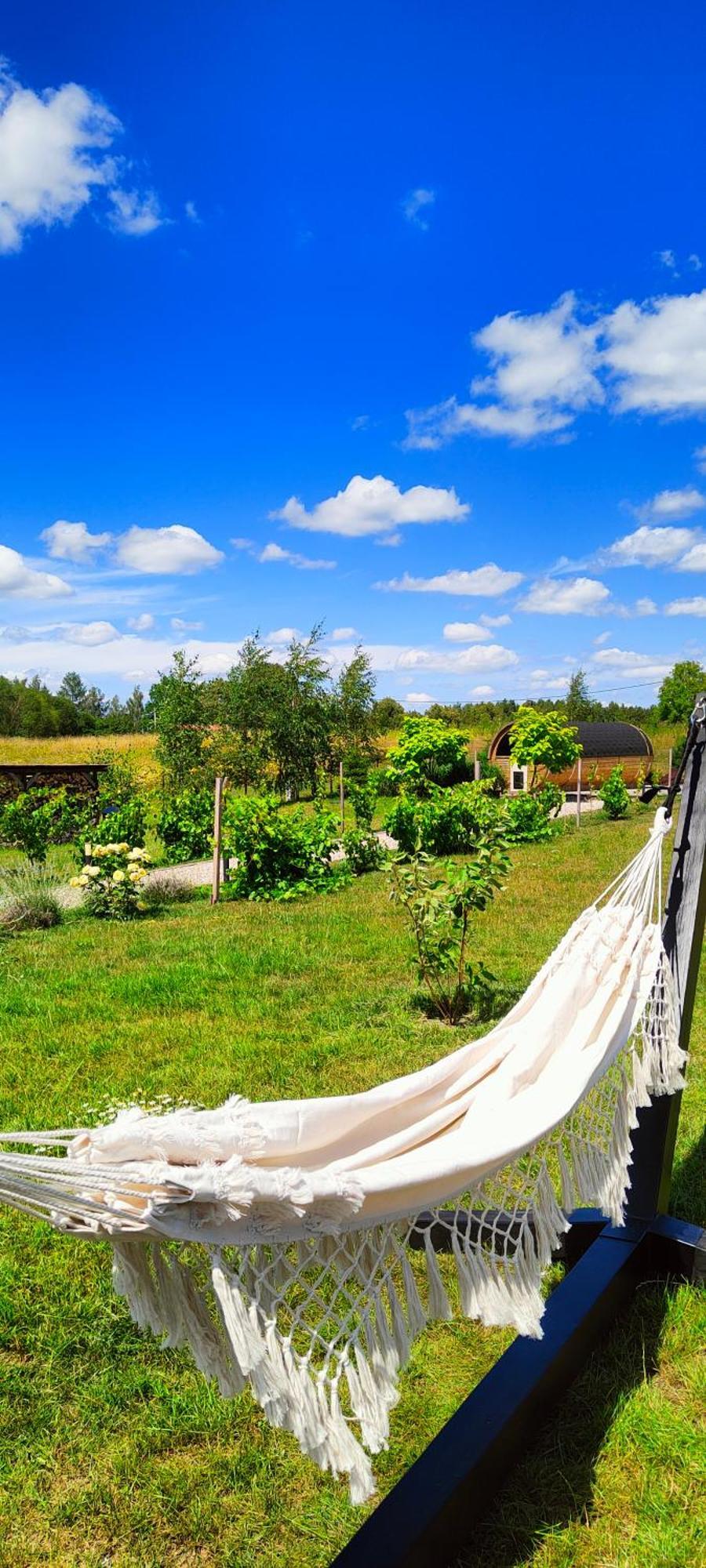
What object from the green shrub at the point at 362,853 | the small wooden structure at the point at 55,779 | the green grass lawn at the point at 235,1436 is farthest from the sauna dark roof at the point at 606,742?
the green grass lawn at the point at 235,1436

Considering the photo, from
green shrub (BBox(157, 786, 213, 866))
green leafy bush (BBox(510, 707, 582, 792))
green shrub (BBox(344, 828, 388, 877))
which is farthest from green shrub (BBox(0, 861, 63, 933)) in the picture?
green leafy bush (BBox(510, 707, 582, 792))

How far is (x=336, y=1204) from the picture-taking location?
1.01 m

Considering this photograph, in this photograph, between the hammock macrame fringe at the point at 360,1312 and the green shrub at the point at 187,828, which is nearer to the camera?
the hammock macrame fringe at the point at 360,1312

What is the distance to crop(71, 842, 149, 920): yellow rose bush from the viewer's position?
688cm

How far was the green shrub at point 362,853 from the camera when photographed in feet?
26.7

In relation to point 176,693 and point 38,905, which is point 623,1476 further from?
point 176,693

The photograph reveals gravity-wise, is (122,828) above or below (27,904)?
above

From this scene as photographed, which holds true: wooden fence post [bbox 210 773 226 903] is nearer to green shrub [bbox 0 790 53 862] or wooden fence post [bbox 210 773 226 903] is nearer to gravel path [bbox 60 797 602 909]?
gravel path [bbox 60 797 602 909]

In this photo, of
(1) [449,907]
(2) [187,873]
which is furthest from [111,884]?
(1) [449,907]

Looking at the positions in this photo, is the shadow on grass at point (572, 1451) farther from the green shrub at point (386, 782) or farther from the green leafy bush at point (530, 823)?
the green shrub at point (386, 782)

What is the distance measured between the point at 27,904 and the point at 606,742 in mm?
16438

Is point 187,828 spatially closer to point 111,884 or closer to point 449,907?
point 111,884

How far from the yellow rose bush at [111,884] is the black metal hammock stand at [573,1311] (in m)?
5.35

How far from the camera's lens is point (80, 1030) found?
13.2ft
